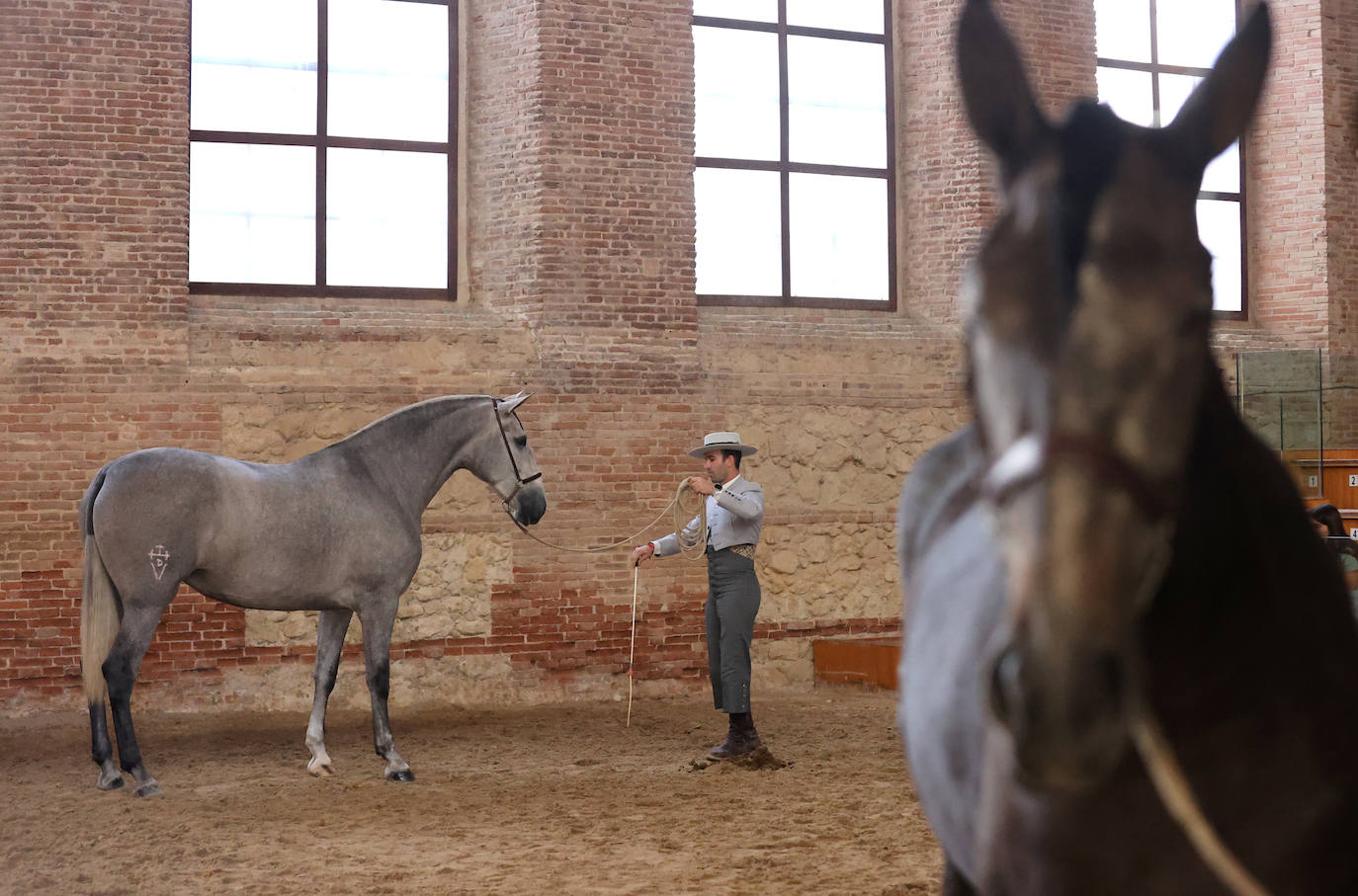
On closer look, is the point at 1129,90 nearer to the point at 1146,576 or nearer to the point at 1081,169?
the point at 1081,169

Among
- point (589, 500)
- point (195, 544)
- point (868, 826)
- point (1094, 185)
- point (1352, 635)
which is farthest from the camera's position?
point (589, 500)

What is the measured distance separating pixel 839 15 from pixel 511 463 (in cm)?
684

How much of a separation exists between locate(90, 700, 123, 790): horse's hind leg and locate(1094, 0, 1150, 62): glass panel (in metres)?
11.6

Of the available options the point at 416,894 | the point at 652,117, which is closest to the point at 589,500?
the point at 652,117

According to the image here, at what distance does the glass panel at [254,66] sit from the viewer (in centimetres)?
1059

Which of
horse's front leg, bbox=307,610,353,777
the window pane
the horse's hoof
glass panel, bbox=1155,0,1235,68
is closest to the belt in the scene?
horse's front leg, bbox=307,610,353,777

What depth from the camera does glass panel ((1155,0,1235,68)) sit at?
1380 centimetres

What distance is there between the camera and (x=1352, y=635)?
164 centimetres

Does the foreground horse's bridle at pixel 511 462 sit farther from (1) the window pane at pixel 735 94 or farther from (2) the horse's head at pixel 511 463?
(1) the window pane at pixel 735 94

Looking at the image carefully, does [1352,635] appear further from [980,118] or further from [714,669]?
[714,669]

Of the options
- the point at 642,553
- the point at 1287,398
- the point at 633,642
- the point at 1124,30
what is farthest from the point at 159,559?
the point at 1124,30

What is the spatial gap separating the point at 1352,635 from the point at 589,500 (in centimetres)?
911

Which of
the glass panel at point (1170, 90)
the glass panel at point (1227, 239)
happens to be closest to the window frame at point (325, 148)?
the glass panel at point (1170, 90)

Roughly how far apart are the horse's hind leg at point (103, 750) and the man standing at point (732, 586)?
3.41 metres
